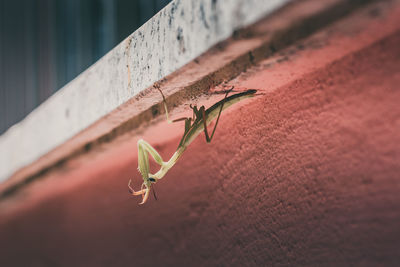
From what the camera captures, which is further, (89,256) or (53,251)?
(53,251)

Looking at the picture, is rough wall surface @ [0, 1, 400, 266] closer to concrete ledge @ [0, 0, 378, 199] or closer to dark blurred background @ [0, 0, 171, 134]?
concrete ledge @ [0, 0, 378, 199]

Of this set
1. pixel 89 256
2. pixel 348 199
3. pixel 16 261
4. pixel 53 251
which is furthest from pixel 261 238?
pixel 16 261

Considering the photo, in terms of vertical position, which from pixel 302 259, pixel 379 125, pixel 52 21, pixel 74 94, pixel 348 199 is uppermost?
pixel 52 21

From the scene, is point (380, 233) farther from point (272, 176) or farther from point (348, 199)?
point (272, 176)

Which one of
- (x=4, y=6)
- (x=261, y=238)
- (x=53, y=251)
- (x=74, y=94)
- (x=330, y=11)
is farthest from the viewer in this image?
(x=4, y=6)

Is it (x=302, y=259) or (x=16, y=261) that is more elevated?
(x=16, y=261)

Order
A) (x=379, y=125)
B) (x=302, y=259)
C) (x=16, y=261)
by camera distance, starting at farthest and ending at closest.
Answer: (x=16, y=261), (x=302, y=259), (x=379, y=125)

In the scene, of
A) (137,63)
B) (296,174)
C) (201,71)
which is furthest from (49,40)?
(296,174)
